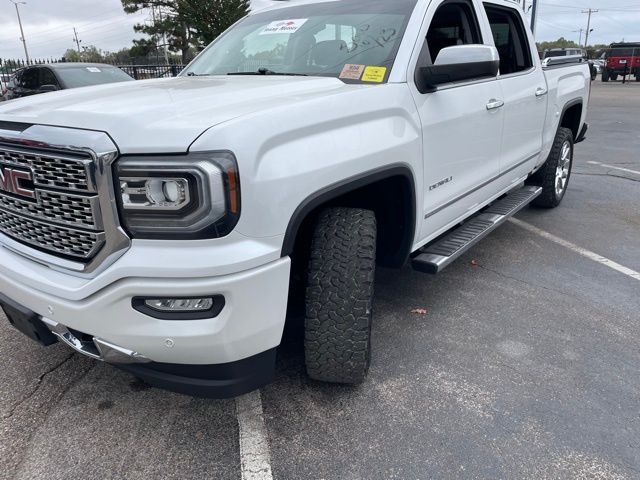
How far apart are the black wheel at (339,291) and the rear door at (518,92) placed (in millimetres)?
2055

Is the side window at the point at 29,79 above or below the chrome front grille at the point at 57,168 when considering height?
above

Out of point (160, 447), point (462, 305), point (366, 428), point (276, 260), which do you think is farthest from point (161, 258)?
point (462, 305)

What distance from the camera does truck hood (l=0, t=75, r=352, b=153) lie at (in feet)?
6.20

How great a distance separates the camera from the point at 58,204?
6.77ft

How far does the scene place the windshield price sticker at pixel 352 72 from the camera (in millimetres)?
2832

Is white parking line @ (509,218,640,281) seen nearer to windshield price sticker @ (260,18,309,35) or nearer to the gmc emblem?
windshield price sticker @ (260,18,309,35)

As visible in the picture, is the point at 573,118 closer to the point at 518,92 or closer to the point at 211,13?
the point at 518,92

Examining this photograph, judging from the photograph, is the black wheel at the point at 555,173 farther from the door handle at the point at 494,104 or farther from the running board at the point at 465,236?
the door handle at the point at 494,104

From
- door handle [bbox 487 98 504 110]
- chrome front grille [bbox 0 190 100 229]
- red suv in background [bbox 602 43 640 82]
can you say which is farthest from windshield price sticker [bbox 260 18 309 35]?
red suv in background [bbox 602 43 640 82]

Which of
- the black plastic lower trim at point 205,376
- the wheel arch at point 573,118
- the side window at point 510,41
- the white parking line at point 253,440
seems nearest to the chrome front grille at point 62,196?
the black plastic lower trim at point 205,376

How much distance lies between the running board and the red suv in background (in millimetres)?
34353

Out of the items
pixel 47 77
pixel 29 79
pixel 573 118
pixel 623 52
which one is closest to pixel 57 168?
pixel 573 118

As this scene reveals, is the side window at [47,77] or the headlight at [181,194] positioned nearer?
the headlight at [181,194]

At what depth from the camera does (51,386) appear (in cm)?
279
